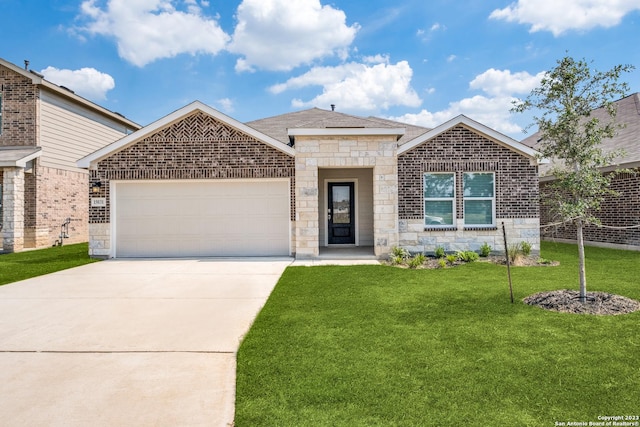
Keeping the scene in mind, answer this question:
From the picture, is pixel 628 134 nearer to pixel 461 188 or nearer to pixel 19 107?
pixel 461 188

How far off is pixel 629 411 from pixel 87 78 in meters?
26.5

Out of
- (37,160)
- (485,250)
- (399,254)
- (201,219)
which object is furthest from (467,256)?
(37,160)

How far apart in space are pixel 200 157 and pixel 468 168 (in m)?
7.99

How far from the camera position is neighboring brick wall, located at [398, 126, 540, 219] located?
37.5 feet

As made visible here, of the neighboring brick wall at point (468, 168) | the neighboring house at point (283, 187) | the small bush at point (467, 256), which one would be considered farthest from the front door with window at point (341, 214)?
the small bush at point (467, 256)

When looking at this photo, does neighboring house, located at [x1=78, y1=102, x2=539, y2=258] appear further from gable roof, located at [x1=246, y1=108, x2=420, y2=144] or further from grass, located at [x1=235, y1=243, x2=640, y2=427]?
grass, located at [x1=235, y1=243, x2=640, y2=427]

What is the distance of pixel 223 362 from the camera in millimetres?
3889

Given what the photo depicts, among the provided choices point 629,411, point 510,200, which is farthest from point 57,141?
point 629,411

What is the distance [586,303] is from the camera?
A: 5684mm

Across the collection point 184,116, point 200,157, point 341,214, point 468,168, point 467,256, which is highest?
point 184,116

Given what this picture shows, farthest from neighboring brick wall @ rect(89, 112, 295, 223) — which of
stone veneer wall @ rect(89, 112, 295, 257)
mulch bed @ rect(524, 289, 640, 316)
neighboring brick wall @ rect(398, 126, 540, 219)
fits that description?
mulch bed @ rect(524, 289, 640, 316)

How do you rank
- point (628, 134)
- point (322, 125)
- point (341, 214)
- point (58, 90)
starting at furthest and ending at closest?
point (58, 90) → point (628, 134) → point (341, 214) → point (322, 125)

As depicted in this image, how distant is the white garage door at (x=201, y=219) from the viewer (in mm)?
11820

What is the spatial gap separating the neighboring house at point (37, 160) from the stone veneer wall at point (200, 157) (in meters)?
4.84
